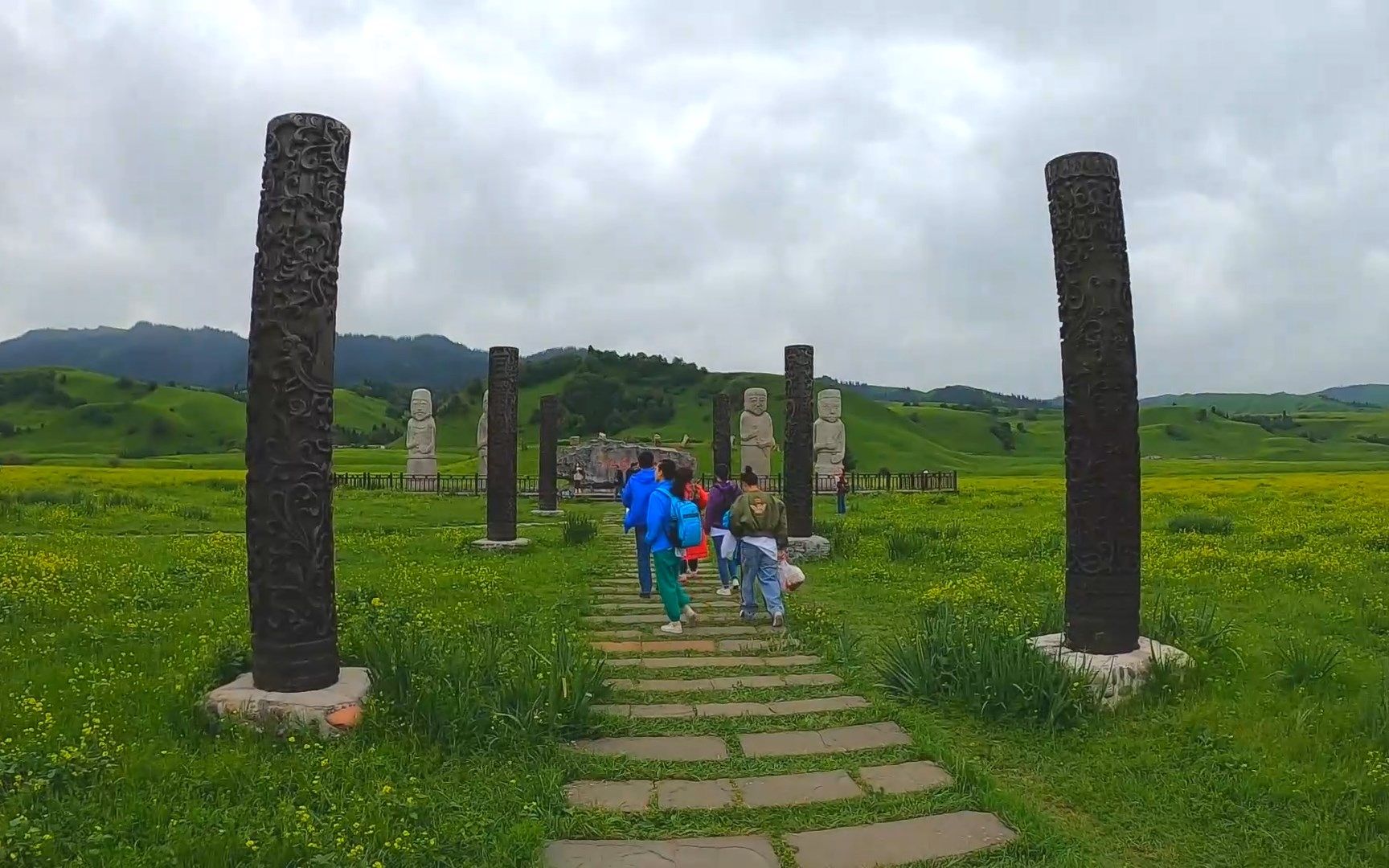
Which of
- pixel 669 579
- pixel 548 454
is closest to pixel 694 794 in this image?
pixel 669 579

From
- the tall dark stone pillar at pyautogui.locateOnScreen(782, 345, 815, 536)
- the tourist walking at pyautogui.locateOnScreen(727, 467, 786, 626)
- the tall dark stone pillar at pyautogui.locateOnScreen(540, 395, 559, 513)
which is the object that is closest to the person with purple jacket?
the tourist walking at pyautogui.locateOnScreen(727, 467, 786, 626)

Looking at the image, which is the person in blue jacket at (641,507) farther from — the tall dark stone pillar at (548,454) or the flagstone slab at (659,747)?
the tall dark stone pillar at (548,454)

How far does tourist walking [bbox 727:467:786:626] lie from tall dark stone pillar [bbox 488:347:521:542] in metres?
6.46

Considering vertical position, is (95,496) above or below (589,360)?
below

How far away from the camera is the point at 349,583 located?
407 inches

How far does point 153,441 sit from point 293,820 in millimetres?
85825

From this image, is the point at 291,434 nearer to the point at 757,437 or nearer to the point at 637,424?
the point at 757,437

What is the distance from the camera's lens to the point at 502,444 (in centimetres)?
1544

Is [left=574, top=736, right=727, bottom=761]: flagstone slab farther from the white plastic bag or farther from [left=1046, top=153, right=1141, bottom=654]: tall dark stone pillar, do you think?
the white plastic bag

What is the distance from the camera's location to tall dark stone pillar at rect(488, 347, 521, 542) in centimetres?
1488

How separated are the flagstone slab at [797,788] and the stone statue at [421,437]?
100 ft

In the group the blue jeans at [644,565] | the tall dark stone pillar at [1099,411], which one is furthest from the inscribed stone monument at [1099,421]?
the blue jeans at [644,565]

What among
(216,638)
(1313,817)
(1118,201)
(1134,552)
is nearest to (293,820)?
(216,638)

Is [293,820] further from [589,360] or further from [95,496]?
[589,360]
